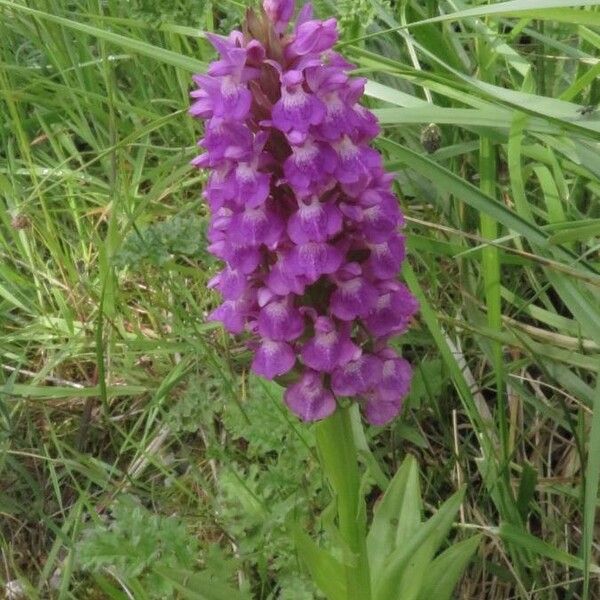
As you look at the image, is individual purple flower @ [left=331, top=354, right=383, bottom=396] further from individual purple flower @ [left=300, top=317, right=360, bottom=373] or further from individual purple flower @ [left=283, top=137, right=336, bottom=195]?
individual purple flower @ [left=283, top=137, right=336, bottom=195]

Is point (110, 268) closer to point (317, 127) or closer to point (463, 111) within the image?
point (463, 111)

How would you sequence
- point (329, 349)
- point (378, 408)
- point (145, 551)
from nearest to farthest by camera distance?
1. point (329, 349)
2. point (378, 408)
3. point (145, 551)

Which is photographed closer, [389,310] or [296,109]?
[296,109]

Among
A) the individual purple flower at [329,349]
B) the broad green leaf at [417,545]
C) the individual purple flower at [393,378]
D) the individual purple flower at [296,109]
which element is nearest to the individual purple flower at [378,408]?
the individual purple flower at [393,378]

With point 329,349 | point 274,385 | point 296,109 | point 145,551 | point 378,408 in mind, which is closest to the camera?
point 296,109

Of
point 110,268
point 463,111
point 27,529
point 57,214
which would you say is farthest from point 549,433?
point 57,214

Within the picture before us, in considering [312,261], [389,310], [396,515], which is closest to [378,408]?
[389,310]

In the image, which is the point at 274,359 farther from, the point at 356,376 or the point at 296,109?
the point at 296,109
